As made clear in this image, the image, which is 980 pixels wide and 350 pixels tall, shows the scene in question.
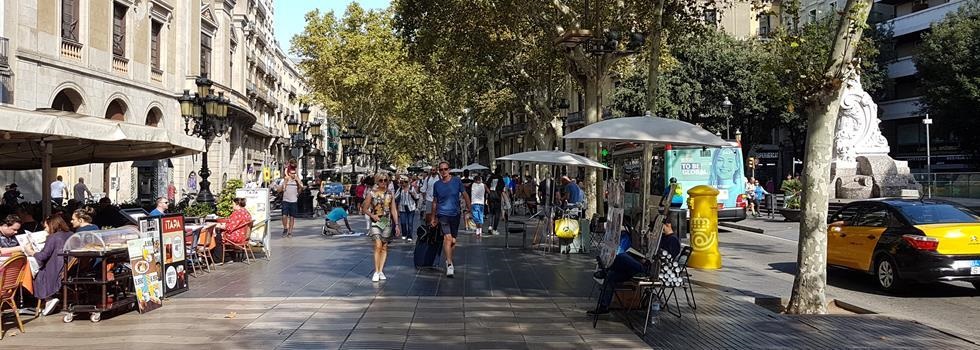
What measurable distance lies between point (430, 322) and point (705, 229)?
21.4 feet

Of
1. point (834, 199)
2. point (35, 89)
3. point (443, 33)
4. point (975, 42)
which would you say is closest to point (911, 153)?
point (975, 42)

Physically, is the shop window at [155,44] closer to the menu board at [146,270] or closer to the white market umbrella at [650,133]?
the menu board at [146,270]

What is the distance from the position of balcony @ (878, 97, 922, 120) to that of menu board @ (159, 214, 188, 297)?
153 feet

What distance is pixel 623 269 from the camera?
7824 mm

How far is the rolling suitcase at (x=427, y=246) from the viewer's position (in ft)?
39.0

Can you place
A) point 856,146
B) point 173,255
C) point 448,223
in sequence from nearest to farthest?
1. point 173,255
2. point 448,223
3. point 856,146

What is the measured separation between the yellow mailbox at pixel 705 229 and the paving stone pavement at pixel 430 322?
2.52 m

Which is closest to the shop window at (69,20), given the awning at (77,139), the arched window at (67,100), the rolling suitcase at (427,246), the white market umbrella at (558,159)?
the arched window at (67,100)


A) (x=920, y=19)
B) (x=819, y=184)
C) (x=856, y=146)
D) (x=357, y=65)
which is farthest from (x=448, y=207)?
(x=920, y=19)

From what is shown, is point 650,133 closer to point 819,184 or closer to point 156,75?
point 819,184

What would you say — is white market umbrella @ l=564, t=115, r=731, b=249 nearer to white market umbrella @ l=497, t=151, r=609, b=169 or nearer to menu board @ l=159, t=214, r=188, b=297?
white market umbrella @ l=497, t=151, r=609, b=169

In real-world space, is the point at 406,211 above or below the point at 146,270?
above

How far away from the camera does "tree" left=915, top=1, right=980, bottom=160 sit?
37.2m

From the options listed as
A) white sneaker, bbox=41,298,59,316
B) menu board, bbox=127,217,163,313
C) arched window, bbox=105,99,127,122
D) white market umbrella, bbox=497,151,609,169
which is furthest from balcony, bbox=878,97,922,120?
white sneaker, bbox=41,298,59,316
